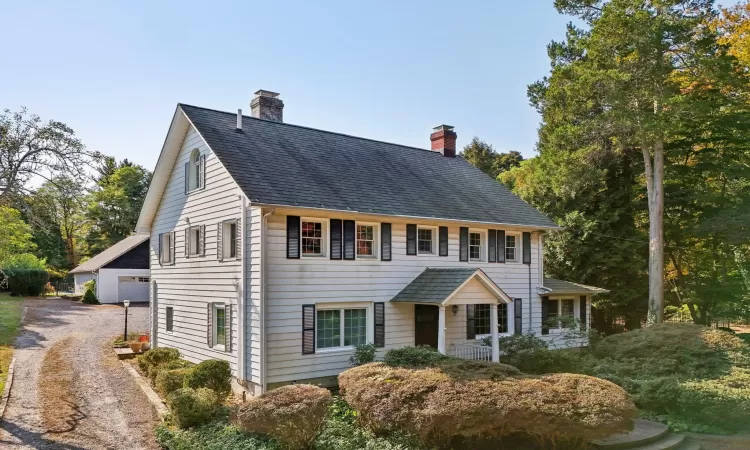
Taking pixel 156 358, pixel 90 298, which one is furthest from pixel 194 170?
pixel 90 298

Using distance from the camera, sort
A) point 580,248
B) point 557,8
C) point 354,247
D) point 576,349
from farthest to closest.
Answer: point 580,248 → point 557,8 → point 576,349 → point 354,247

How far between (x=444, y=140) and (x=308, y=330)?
11.7 metres

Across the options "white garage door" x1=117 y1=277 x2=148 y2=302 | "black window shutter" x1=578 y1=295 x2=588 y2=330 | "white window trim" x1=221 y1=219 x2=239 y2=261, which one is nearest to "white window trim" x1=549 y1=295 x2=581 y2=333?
"black window shutter" x1=578 y1=295 x2=588 y2=330

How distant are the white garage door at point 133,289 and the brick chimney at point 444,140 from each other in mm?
22691

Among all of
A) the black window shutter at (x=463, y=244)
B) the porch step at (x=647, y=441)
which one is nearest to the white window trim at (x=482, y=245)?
the black window shutter at (x=463, y=244)

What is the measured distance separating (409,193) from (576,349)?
895 centimetres

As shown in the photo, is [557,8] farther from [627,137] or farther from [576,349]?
[576,349]

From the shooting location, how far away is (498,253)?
17469 mm

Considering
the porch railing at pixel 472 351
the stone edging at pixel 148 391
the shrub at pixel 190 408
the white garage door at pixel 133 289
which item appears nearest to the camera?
the shrub at pixel 190 408

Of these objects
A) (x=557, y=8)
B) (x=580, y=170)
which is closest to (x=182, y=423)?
(x=580, y=170)

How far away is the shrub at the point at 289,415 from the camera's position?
8648 millimetres

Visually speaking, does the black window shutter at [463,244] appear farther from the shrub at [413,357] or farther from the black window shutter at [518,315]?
the shrub at [413,357]

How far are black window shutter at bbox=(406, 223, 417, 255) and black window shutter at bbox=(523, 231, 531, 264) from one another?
5.08m

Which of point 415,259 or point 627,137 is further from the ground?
point 627,137
